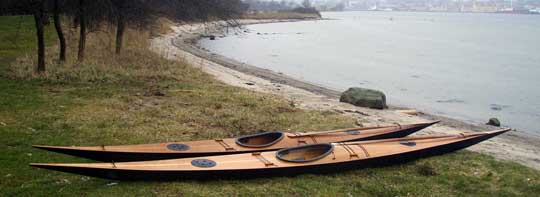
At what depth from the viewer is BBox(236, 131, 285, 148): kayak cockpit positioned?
26.6 feet

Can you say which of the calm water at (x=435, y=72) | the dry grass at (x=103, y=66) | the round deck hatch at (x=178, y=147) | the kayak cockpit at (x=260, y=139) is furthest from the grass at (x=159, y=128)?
the calm water at (x=435, y=72)

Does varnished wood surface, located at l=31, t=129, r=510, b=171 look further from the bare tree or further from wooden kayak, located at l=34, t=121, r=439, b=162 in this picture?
the bare tree

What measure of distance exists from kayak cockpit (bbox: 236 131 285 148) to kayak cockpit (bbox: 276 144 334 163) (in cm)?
57

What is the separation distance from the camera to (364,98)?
15.2 metres

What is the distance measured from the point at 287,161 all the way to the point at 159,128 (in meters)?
3.19

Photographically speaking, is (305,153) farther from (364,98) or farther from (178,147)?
(364,98)

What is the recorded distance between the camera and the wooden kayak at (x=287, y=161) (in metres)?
6.23

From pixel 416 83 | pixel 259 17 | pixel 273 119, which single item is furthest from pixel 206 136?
pixel 259 17

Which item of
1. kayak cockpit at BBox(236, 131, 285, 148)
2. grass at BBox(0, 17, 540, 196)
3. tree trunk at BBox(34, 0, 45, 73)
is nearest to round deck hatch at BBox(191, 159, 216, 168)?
grass at BBox(0, 17, 540, 196)

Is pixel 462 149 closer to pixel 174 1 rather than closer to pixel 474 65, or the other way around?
pixel 174 1

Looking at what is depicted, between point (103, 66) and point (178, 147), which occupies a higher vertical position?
point (103, 66)

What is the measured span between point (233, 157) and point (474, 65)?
30.4 metres

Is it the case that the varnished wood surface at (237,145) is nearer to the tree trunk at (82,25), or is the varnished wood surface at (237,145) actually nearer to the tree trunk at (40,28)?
the tree trunk at (40,28)

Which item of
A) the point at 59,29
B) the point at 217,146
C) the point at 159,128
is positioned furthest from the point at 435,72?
the point at 217,146
